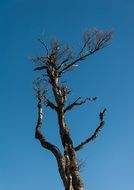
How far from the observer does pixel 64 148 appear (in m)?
14.6

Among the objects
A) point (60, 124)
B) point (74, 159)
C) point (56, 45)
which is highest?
point (56, 45)

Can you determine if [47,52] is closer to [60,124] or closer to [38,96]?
[38,96]

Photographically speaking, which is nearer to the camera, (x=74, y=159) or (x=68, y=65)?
(x=74, y=159)

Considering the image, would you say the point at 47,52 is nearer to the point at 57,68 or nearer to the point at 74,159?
the point at 57,68

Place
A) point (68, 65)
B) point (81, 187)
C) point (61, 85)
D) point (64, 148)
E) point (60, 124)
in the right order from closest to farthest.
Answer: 1. point (81, 187)
2. point (64, 148)
3. point (60, 124)
4. point (61, 85)
5. point (68, 65)

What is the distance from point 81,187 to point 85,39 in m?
8.33

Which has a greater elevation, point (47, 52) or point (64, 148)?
point (47, 52)

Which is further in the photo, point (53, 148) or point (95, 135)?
point (95, 135)

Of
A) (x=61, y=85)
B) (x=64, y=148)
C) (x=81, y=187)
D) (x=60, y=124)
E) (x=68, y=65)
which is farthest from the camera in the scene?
(x=68, y=65)

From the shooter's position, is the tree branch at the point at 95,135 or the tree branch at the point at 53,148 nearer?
the tree branch at the point at 53,148

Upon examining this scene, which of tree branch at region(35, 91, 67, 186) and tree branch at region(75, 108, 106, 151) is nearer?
tree branch at region(35, 91, 67, 186)

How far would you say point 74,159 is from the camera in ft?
46.5

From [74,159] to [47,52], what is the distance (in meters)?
6.39

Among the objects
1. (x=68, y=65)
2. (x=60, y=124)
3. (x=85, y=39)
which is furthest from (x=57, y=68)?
(x=60, y=124)
